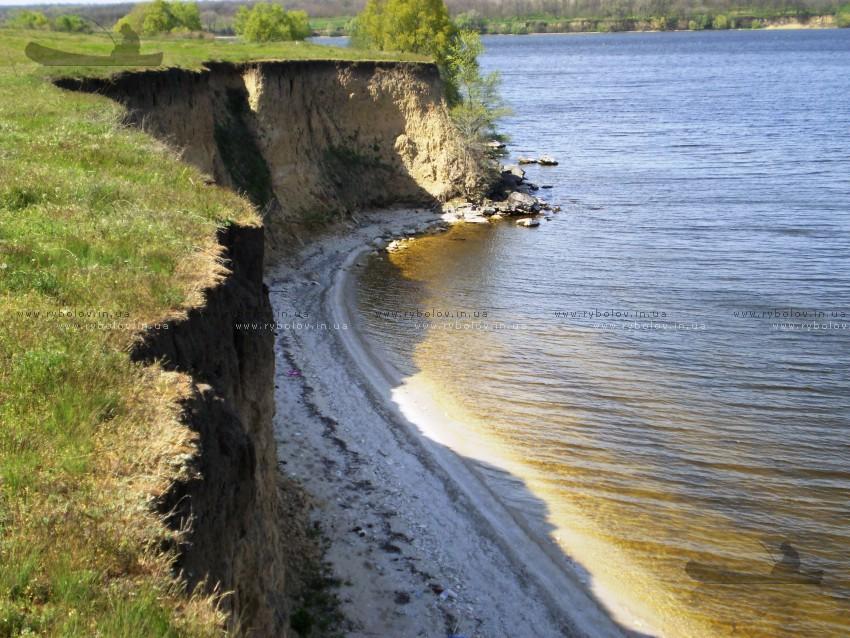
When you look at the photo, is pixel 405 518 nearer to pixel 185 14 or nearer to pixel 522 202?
pixel 522 202

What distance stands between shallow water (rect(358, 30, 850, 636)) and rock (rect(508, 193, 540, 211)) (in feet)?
5.85

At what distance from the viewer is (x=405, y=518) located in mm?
15883

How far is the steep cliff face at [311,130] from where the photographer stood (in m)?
29.2

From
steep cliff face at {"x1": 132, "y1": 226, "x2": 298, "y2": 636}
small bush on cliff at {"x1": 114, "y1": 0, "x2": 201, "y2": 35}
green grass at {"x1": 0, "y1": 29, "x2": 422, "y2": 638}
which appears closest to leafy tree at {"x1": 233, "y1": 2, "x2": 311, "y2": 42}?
small bush on cliff at {"x1": 114, "y1": 0, "x2": 201, "y2": 35}

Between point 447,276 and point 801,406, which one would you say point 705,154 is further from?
point 801,406

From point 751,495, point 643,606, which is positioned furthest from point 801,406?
point 643,606

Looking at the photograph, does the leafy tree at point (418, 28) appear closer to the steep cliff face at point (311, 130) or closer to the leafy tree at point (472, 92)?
the leafy tree at point (472, 92)

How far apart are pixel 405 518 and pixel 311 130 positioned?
29.4 m

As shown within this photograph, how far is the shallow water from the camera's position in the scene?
1522cm

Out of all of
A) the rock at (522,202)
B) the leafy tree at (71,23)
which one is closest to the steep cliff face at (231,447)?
the rock at (522,202)

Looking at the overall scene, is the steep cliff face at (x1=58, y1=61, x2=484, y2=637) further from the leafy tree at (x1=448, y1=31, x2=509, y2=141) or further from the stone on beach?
the stone on beach

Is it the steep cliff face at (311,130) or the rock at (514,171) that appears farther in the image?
the rock at (514,171)

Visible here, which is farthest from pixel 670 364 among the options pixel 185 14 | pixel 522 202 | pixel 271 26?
pixel 185 14

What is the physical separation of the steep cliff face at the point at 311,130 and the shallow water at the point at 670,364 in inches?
215
